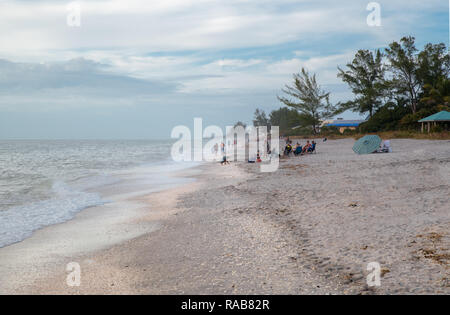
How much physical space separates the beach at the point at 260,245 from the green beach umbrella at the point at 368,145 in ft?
36.5

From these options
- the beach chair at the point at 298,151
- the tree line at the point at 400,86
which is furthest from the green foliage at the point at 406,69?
the beach chair at the point at 298,151

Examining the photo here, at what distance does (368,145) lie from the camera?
24.3 m

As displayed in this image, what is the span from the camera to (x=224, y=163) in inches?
1158

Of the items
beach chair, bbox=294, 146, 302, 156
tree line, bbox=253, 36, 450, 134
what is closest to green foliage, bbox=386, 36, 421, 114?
tree line, bbox=253, 36, 450, 134

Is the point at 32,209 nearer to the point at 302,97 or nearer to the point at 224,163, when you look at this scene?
the point at 224,163

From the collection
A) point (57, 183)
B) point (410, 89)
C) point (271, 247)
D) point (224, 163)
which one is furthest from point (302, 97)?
point (271, 247)

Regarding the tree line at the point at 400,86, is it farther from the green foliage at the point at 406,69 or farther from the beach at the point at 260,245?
the beach at the point at 260,245

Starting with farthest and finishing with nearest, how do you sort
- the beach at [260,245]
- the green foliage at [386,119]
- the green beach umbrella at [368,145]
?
the green foliage at [386,119] → the green beach umbrella at [368,145] → the beach at [260,245]

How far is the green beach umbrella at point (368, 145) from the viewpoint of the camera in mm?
24022

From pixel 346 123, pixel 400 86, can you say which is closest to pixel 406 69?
pixel 400 86

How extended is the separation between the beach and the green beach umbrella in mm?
11129

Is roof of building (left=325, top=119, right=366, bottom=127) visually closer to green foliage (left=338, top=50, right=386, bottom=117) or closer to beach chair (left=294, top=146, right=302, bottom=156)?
green foliage (left=338, top=50, right=386, bottom=117)

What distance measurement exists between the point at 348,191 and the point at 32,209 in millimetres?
11213
